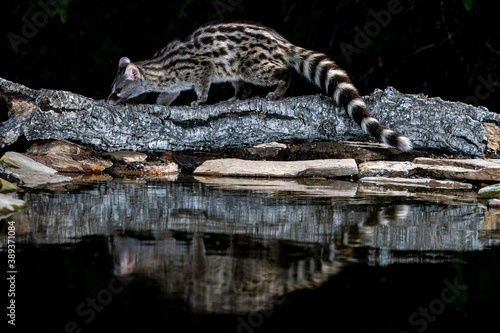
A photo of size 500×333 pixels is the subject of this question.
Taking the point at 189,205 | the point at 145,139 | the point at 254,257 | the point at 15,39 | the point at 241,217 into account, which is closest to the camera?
the point at 254,257

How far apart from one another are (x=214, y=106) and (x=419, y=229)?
11.3ft

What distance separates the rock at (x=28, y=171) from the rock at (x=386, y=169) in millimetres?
2754

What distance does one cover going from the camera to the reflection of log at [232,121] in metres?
6.54

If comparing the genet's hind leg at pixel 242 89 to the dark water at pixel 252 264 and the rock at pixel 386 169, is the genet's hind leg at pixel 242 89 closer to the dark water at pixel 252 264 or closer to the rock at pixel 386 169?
the rock at pixel 386 169

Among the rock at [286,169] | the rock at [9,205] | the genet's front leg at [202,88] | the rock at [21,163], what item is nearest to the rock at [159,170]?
the rock at [286,169]

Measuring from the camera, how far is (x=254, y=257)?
3150mm

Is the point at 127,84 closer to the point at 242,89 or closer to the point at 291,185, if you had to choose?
the point at 242,89

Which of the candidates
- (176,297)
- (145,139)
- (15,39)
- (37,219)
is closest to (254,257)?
(176,297)

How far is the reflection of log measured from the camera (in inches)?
257

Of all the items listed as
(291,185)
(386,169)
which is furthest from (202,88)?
(386,169)

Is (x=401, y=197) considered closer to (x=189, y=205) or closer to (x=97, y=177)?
(x=189, y=205)

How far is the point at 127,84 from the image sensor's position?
24.7 ft

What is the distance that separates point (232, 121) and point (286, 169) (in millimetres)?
863

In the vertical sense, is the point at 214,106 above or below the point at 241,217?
above
